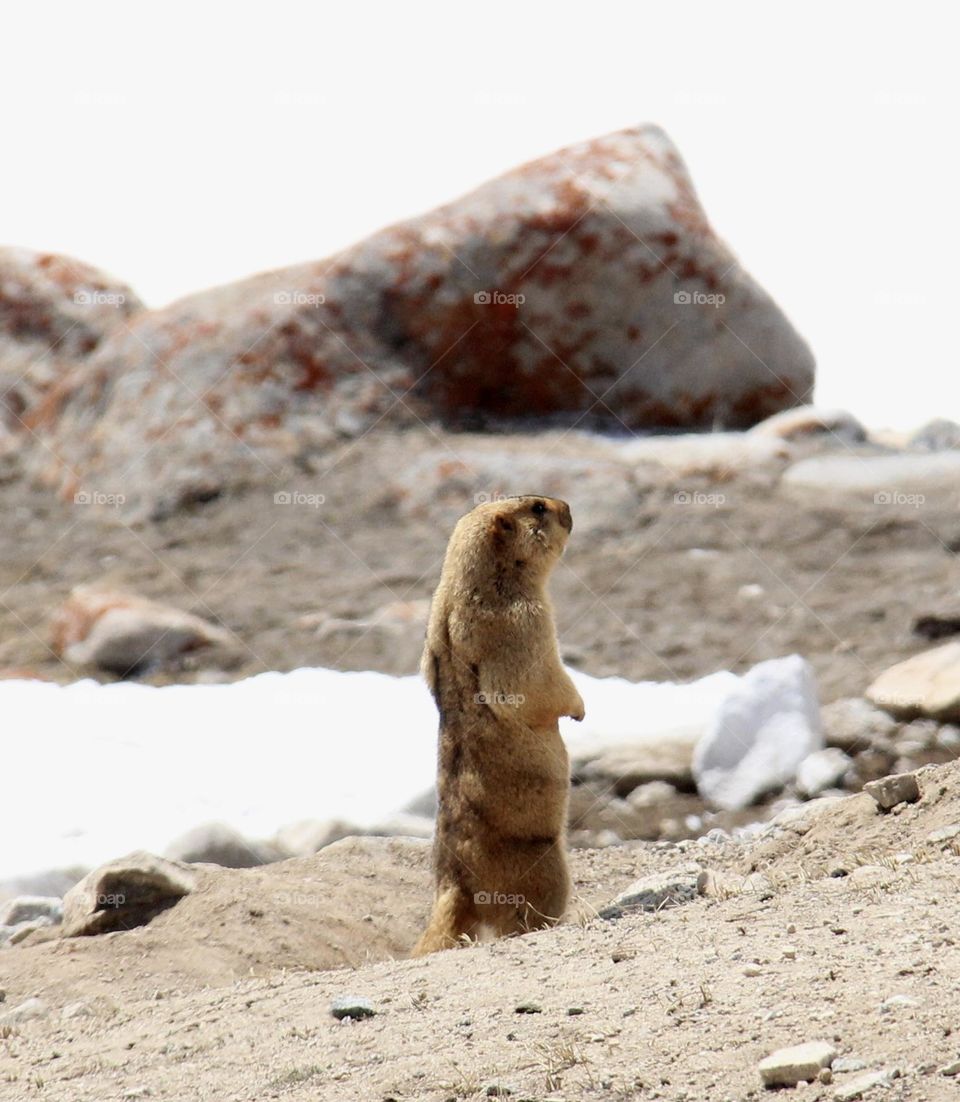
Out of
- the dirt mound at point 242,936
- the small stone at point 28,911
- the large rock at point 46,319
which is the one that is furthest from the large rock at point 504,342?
the dirt mound at point 242,936

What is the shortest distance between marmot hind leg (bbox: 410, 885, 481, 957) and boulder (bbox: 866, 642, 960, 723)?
420 cm

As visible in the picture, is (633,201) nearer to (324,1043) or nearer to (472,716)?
(472,716)

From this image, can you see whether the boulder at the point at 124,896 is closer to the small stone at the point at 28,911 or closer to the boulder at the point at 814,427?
the small stone at the point at 28,911

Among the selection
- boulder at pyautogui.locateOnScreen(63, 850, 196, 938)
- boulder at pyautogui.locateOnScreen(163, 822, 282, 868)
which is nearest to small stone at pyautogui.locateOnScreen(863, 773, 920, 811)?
boulder at pyautogui.locateOnScreen(63, 850, 196, 938)

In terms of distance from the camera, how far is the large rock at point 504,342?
14.5 metres

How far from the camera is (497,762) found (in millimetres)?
6078

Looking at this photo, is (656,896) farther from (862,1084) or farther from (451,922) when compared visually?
(862,1084)

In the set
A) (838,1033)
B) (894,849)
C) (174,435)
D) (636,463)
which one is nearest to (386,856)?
(894,849)

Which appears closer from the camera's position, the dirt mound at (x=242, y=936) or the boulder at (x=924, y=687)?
the dirt mound at (x=242, y=936)

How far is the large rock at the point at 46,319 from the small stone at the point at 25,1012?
36.8 feet

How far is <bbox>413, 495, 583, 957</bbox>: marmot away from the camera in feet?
19.8

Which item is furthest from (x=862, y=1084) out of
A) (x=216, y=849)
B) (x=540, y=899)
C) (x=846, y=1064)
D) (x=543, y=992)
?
(x=216, y=849)

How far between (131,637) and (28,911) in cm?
427

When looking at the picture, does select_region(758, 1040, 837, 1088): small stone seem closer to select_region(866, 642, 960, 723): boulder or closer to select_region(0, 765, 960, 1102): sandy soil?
select_region(0, 765, 960, 1102): sandy soil
